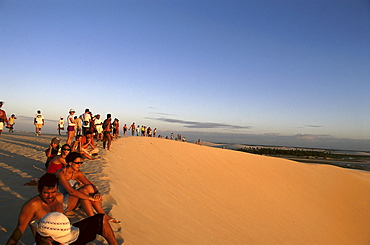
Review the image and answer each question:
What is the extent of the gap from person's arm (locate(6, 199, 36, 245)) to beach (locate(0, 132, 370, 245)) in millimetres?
912

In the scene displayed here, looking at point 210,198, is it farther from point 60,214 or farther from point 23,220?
point 60,214

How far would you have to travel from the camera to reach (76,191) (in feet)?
12.3

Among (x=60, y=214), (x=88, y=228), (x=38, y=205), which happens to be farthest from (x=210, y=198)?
(x=60, y=214)

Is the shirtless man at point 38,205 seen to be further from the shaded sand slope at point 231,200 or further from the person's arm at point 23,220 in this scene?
the shaded sand slope at point 231,200

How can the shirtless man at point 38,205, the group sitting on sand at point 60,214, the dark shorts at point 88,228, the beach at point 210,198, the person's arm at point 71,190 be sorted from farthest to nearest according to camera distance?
the beach at point 210,198, the person's arm at point 71,190, the dark shorts at point 88,228, the shirtless man at point 38,205, the group sitting on sand at point 60,214

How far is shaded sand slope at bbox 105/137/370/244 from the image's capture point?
18.1 feet

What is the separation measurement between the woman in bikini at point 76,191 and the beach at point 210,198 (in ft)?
1.47

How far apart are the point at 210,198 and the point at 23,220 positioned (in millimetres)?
7574

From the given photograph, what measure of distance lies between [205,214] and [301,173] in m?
14.1

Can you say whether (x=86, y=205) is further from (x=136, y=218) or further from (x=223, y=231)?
(x=223, y=231)

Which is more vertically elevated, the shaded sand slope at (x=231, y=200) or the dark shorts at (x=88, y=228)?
the dark shorts at (x=88, y=228)

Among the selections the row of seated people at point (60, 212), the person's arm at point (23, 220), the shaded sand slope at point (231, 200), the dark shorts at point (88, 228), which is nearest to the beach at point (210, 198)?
the shaded sand slope at point (231, 200)

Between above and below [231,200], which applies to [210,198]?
above

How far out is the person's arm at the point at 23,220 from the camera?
8.89ft
